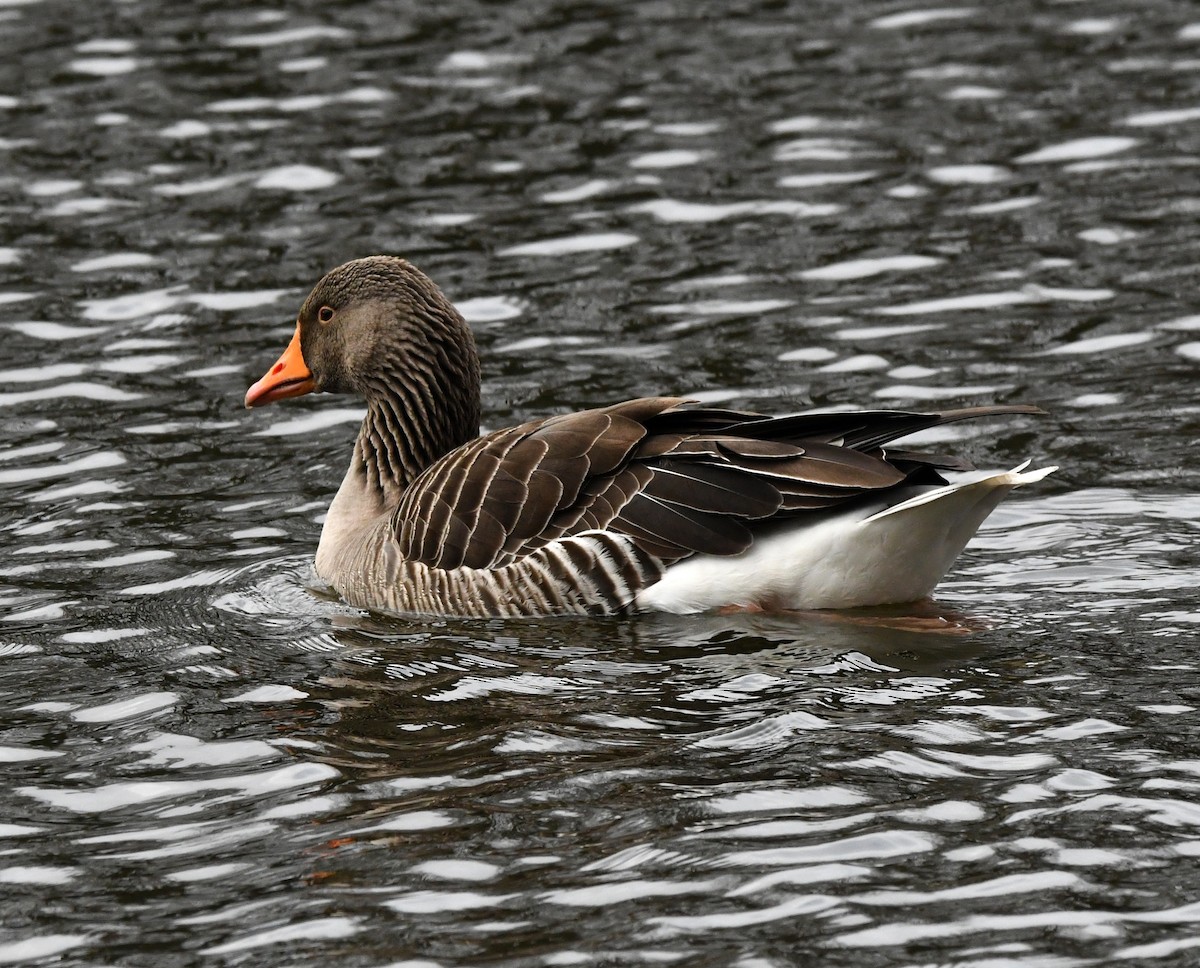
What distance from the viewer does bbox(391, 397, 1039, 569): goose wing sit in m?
9.01

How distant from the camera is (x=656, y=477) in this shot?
9.27 metres

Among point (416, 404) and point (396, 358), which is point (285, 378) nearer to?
point (396, 358)

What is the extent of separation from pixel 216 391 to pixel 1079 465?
544 centimetres

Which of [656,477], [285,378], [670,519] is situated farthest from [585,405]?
[670,519]

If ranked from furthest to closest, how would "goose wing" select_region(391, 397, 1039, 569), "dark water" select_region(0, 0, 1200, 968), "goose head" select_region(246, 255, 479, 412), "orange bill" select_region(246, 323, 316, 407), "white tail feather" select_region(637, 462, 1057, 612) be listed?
1. "orange bill" select_region(246, 323, 316, 407)
2. "goose head" select_region(246, 255, 479, 412)
3. "goose wing" select_region(391, 397, 1039, 569)
4. "white tail feather" select_region(637, 462, 1057, 612)
5. "dark water" select_region(0, 0, 1200, 968)

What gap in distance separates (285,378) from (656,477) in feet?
8.11

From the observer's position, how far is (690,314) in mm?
13516

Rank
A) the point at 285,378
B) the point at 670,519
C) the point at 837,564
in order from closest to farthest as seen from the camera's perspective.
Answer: the point at 837,564 < the point at 670,519 < the point at 285,378

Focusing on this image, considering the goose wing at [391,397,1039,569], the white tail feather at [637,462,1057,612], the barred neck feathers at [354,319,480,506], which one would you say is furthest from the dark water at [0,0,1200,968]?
the barred neck feathers at [354,319,480,506]

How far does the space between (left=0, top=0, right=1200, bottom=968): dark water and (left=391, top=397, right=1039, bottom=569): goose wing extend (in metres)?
0.45

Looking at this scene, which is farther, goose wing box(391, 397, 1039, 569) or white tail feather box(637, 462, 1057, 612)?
goose wing box(391, 397, 1039, 569)

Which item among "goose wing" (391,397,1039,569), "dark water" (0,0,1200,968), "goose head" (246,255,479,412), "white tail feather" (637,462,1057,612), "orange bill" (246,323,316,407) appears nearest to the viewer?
"dark water" (0,0,1200,968)

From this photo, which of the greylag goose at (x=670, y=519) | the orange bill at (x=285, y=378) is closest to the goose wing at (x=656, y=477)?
the greylag goose at (x=670, y=519)

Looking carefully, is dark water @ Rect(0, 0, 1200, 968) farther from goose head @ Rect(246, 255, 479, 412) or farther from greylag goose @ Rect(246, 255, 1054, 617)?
goose head @ Rect(246, 255, 479, 412)
